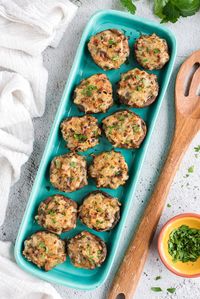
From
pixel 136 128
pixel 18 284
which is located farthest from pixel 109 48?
pixel 18 284

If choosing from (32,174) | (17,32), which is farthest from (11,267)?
(17,32)

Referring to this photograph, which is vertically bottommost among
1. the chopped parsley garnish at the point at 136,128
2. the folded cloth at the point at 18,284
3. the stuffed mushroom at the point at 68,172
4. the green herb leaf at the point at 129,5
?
the folded cloth at the point at 18,284

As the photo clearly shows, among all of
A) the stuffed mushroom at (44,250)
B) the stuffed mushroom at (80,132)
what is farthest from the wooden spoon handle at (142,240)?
the stuffed mushroom at (80,132)

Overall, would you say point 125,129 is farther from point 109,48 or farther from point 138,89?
point 109,48

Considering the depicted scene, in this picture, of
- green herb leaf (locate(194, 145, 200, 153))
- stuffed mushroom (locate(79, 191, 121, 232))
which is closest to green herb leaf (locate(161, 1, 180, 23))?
green herb leaf (locate(194, 145, 200, 153))

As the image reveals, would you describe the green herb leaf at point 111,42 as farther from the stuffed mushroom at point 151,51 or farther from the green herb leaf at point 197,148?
the green herb leaf at point 197,148

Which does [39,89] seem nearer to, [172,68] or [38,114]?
[38,114]

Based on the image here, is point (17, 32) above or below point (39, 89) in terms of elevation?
above
